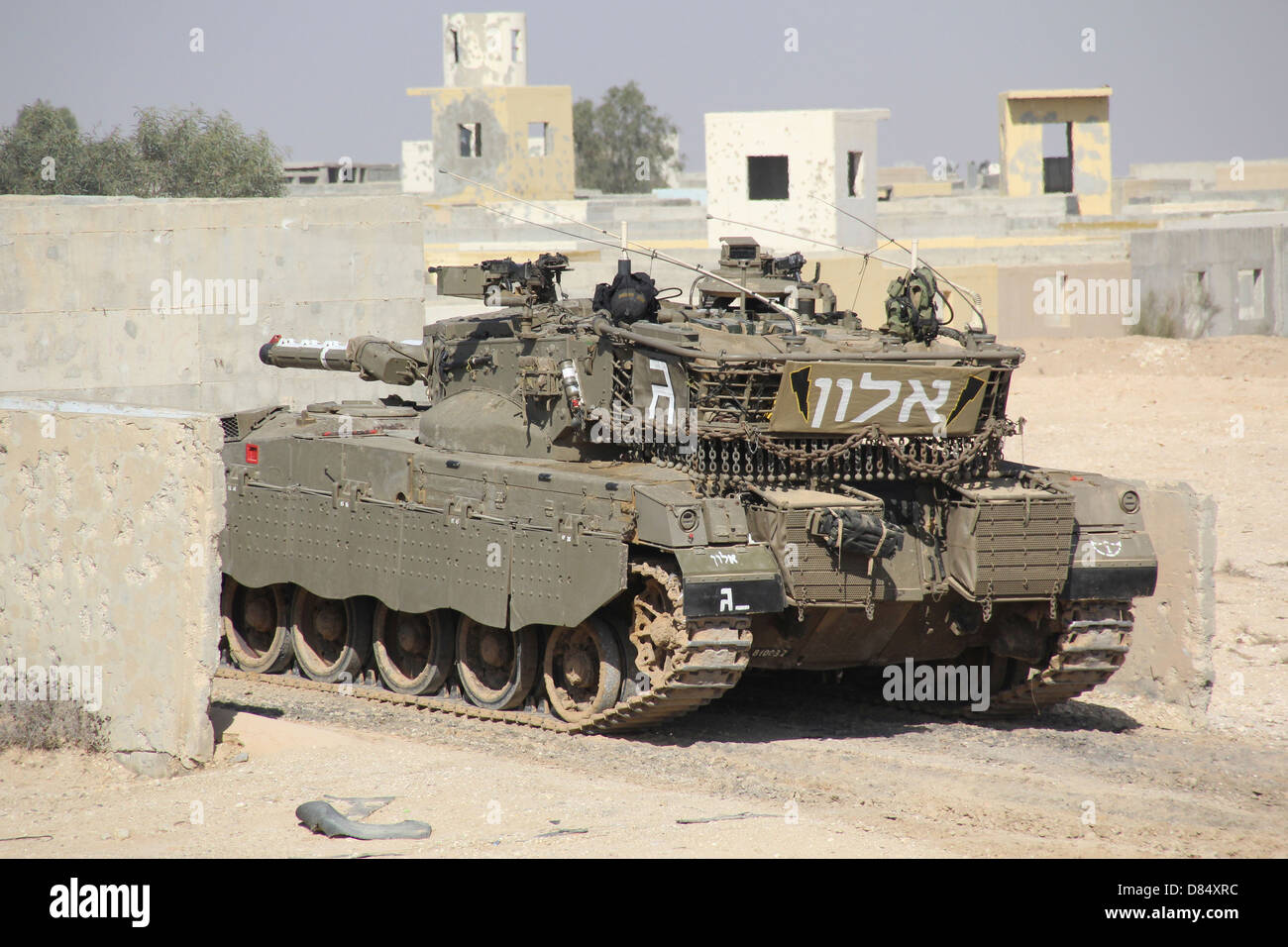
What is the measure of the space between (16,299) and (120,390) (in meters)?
1.49

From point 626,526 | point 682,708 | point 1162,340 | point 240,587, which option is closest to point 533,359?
point 626,526

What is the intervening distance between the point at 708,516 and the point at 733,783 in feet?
5.75

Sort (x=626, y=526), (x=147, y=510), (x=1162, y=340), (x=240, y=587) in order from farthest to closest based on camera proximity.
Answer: (x=1162, y=340) → (x=240, y=587) → (x=626, y=526) → (x=147, y=510)

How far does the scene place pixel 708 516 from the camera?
1107 cm

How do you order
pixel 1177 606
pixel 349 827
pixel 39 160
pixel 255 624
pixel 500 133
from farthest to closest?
1. pixel 500 133
2. pixel 39 160
3. pixel 255 624
4. pixel 1177 606
5. pixel 349 827

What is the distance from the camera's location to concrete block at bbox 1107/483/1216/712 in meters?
12.8

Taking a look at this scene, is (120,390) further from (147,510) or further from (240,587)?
(147,510)

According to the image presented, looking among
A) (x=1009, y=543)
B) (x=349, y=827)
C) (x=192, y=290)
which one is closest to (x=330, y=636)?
(x=349, y=827)

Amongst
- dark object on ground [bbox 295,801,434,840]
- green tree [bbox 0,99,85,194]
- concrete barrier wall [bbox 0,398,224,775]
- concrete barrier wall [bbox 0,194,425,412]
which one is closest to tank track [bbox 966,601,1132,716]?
dark object on ground [bbox 295,801,434,840]

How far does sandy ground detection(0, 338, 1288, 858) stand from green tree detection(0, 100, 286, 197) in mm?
22173

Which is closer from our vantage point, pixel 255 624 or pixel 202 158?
pixel 255 624

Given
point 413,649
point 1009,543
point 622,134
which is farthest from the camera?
point 622,134

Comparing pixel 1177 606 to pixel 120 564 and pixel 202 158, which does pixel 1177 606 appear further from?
pixel 202 158
